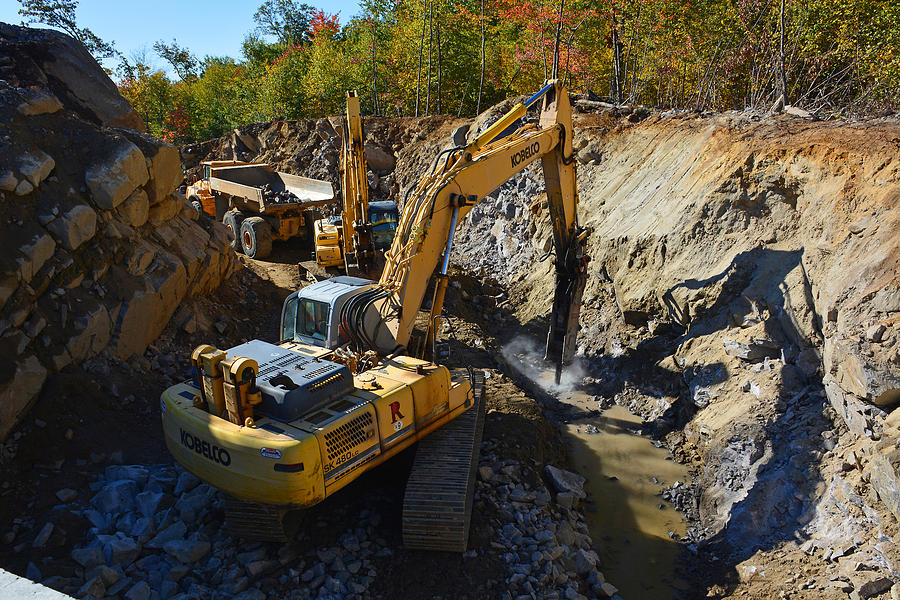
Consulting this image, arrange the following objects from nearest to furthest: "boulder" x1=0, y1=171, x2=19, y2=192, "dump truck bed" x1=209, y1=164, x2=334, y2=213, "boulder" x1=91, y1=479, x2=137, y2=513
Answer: "boulder" x1=91, y1=479, x2=137, y2=513
"boulder" x1=0, y1=171, x2=19, y2=192
"dump truck bed" x1=209, y1=164, x2=334, y2=213

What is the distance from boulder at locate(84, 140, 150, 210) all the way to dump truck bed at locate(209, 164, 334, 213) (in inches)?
271

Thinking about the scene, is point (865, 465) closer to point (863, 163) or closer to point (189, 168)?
point (863, 163)

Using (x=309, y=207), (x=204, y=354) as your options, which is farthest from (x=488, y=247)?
(x=204, y=354)

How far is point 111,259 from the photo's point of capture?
374 inches

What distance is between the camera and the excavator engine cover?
5.84 m

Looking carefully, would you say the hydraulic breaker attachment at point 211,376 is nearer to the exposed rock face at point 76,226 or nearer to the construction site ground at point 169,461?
the construction site ground at point 169,461

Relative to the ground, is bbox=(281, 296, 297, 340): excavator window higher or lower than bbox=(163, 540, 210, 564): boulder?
higher

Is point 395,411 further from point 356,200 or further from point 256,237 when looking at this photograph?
point 256,237

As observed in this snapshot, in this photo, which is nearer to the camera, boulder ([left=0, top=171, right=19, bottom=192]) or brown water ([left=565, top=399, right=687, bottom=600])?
brown water ([left=565, top=399, right=687, bottom=600])

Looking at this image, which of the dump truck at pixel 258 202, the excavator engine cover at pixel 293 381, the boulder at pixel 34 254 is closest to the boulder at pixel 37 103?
the boulder at pixel 34 254

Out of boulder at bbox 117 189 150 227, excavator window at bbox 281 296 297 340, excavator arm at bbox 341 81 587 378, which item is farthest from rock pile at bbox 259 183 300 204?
excavator window at bbox 281 296 297 340

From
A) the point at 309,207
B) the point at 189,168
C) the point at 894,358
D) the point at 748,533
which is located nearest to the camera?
the point at 894,358

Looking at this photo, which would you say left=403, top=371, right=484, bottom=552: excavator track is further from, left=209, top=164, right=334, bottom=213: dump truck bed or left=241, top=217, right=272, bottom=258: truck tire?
left=209, top=164, right=334, bottom=213: dump truck bed

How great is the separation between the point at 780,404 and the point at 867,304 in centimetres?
163
